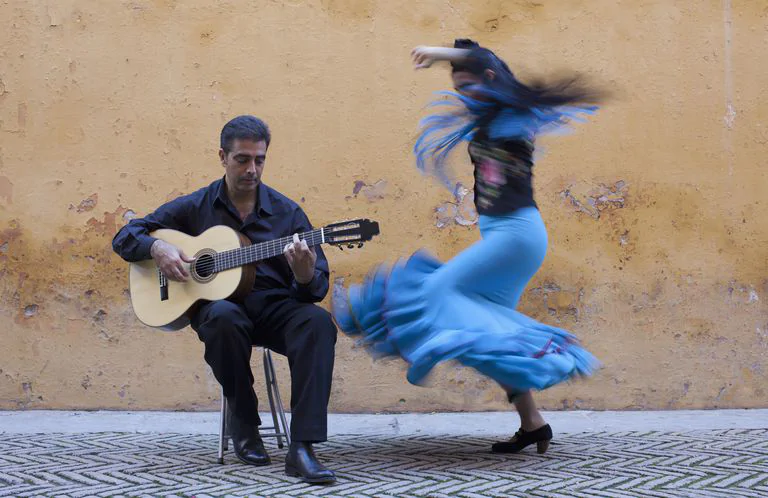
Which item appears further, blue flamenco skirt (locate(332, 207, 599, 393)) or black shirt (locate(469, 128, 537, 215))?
black shirt (locate(469, 128, 537, 215))

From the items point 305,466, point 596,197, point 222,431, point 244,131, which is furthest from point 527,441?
point 596,197

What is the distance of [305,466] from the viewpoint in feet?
11.5

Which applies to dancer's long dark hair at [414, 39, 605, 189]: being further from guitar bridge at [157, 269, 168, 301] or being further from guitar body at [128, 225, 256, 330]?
guitar bridge at [157, 269, 168, 301]

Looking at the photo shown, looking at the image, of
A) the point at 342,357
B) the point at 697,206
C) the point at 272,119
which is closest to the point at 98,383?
the point at 342,357

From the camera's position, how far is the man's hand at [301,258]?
372cm

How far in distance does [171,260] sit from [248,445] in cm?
85

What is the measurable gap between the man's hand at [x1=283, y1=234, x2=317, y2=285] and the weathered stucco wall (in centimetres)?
181

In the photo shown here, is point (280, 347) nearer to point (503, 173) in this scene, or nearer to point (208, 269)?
point (208, 269)

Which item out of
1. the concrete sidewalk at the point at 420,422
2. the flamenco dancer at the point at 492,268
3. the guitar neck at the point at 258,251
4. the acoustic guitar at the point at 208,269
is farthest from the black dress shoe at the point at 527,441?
the guitar neck at the point at 258,251

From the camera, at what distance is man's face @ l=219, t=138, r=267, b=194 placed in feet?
13.4

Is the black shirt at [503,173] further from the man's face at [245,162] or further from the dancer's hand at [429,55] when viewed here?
the man's face at [245,162]

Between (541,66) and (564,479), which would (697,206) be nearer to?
(541,66)

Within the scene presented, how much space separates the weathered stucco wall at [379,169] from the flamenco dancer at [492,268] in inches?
64.0

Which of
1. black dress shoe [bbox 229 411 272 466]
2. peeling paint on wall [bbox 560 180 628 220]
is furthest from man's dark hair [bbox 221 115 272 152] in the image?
peeling paint on wall [bbox 560 180 628 220]
